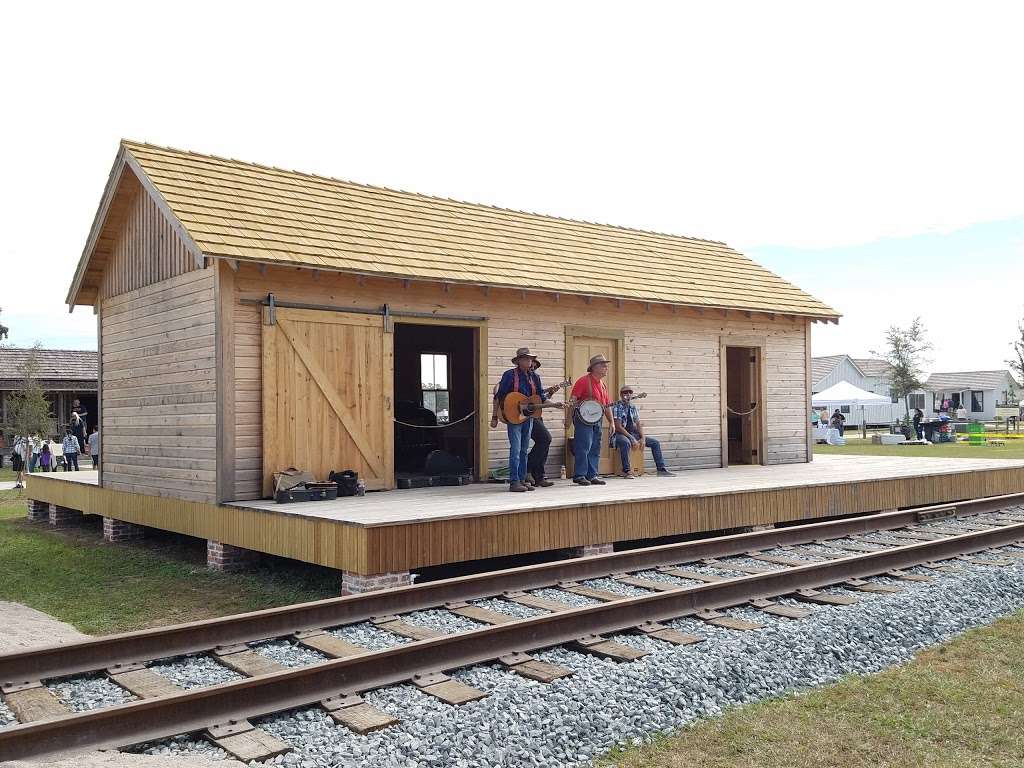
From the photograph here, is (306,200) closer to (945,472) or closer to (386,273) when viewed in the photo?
→ (386,273)

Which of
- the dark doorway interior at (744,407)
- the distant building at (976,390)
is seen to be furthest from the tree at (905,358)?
the dark doorway interior at (744,407)

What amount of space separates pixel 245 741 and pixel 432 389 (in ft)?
38.0

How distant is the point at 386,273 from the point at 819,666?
6.72 metres

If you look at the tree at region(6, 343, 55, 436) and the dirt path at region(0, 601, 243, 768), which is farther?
the tree at region(6, 343, 55, 436)

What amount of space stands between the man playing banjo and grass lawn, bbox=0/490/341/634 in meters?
3.59

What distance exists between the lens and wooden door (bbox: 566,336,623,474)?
43.3 feet

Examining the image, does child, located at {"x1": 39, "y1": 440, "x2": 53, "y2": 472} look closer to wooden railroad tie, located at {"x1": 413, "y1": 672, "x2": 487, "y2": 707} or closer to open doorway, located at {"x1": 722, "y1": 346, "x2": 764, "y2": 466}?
open doorway, located at {"x1": 722, "y1": 346, "x2": 764, "y2": 466}

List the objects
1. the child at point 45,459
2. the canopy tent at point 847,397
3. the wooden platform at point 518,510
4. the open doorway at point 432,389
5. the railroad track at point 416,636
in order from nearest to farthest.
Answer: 1. the railroad track at point 416,636
2. the wooden platform at point 518,510
3. the open doorway at point 432,389
4. the child at point 45,459
5. the canopy tent at point 847,397

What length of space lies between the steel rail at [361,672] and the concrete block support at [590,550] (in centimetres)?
233

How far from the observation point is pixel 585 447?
11.8 metres

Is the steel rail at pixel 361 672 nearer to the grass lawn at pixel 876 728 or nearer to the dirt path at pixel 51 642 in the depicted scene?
the dirt path at pixel 51 642

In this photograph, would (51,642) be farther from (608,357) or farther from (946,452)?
(946,452)

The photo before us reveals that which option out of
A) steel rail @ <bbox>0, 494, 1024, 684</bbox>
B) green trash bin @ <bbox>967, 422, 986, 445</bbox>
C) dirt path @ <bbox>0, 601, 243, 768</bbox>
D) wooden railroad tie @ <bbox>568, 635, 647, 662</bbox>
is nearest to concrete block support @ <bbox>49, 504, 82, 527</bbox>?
dirt path @ <bbox>0, 601, 243, 768</bbox>

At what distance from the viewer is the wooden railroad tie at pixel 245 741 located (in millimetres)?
4348
